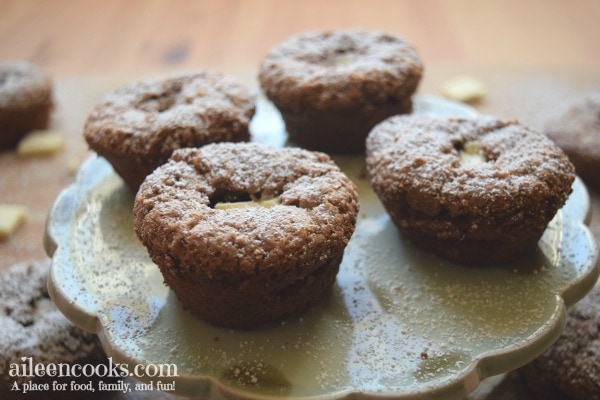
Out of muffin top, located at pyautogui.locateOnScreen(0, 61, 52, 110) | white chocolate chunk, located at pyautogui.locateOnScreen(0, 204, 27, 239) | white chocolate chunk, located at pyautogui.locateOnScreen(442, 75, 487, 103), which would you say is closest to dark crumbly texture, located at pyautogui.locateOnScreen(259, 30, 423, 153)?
white chocolate chunk, located at pyautogui.locateOnScreen(442, 75, 487, 103)

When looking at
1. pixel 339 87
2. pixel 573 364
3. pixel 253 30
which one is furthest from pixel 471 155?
pixel 253 30

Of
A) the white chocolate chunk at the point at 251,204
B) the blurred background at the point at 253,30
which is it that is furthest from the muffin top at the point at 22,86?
the white chocolate chunk at the point at 251,204

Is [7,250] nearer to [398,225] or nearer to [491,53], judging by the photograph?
[398,225]

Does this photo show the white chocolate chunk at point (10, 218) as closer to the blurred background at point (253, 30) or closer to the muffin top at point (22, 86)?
the muffin top at point (22, 86)

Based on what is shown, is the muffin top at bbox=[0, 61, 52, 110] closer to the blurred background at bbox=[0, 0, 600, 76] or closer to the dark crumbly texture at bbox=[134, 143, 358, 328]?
the blurred background at bbox=[0, 0, 600, 76]

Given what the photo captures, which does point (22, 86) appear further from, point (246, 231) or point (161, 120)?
point (246, 231)
